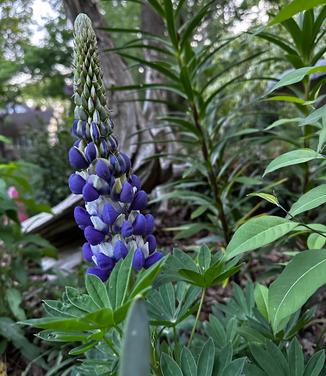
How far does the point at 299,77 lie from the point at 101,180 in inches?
19.7

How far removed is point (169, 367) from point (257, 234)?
1.21 ft

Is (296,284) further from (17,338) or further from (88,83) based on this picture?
(17,338)

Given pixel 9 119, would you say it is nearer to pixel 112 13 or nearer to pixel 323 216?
pixel 112 13

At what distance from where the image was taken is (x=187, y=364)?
993 millimetres

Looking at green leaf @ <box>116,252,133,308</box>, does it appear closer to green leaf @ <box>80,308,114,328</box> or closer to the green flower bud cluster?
green leaf @ <box>80,308,114,328</box>

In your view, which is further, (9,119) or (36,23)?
(9,119)

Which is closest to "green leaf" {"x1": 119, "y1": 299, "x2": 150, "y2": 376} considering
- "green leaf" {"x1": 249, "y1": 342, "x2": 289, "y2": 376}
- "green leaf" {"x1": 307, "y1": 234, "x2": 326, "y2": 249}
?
"green leaf" {"x1": 249, "y1": 342, "x2": 289, "y2": 376}

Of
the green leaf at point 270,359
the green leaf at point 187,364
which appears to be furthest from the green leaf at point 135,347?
the green leaf at point 270,359

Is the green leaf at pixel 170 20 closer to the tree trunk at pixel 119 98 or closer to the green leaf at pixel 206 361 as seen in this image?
the tree trunk at pixel 119 98

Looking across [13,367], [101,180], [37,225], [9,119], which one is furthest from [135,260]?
[9,119]

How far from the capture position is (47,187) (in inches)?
217

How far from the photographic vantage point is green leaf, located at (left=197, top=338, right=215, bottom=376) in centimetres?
98

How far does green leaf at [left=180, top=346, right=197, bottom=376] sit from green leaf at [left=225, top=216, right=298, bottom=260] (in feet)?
Answer: 0.99

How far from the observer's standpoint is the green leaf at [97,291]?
81cm
